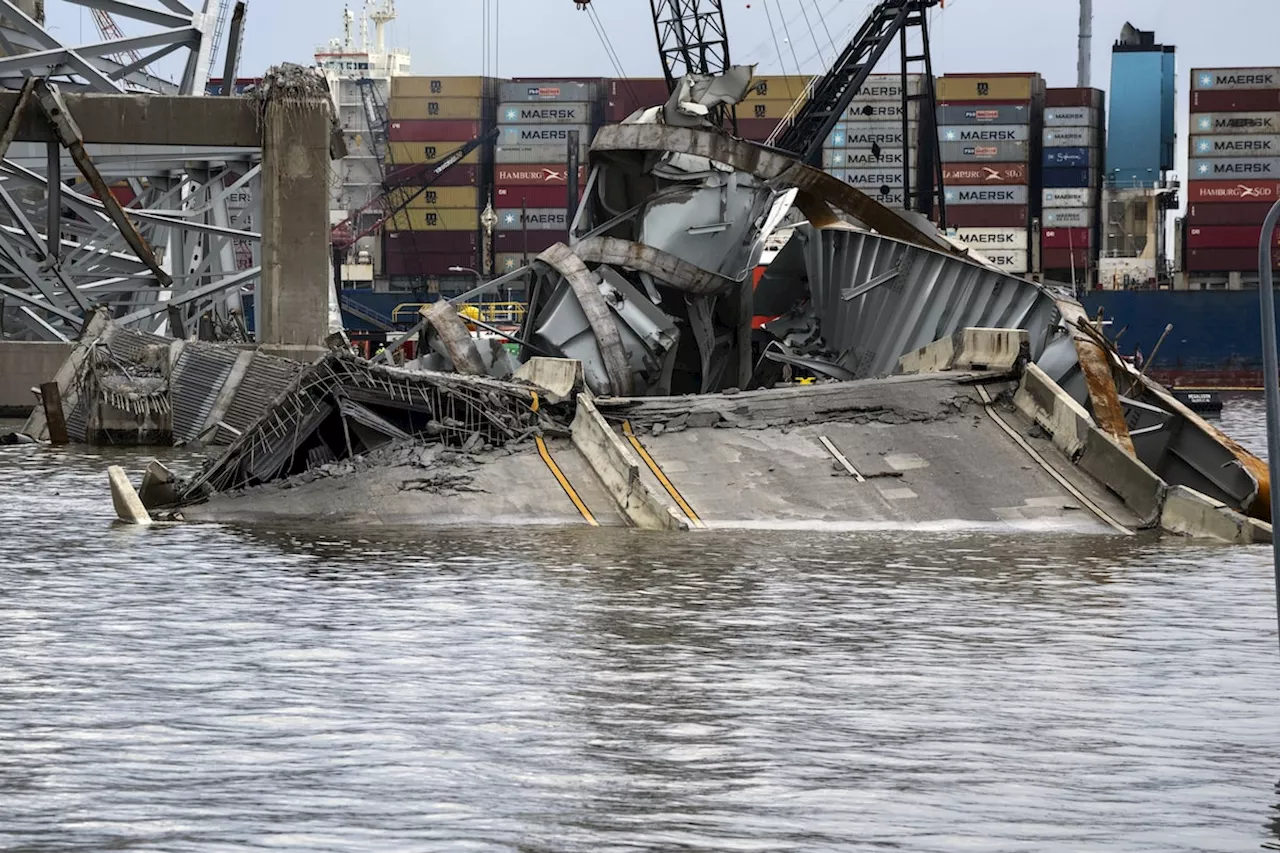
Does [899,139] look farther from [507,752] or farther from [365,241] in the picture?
[507,752]

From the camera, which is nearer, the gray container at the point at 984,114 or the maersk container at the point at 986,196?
the maersk container at the point at 986,196

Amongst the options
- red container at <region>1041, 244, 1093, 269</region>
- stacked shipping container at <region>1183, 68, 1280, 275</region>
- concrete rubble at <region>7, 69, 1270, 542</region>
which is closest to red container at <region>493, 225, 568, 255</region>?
red container at <region>1041, 244, 1093, 269</region>

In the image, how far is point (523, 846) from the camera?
358 inches

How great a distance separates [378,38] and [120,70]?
329ft

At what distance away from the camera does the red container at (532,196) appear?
109 meters

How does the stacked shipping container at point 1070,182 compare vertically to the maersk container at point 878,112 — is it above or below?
below

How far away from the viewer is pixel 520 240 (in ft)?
353

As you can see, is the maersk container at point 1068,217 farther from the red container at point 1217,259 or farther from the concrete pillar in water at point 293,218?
the concrete pillar in water at point 293,218

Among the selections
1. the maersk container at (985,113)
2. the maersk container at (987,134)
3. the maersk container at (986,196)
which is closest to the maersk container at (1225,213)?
the maersk container at (986,196)

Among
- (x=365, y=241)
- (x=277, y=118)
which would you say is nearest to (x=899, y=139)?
(x=365, y=241)

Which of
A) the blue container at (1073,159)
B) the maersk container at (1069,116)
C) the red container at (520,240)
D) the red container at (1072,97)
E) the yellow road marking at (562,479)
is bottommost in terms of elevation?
the yellow road marking at (562,479)

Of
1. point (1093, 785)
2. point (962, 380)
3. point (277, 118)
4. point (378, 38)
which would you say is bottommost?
point (1093, 785)

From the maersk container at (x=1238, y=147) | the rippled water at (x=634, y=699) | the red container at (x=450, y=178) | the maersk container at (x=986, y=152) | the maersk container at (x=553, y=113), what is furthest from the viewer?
the red container at (x=450, y=178)

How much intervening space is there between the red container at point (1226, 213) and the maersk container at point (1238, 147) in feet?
8.13
